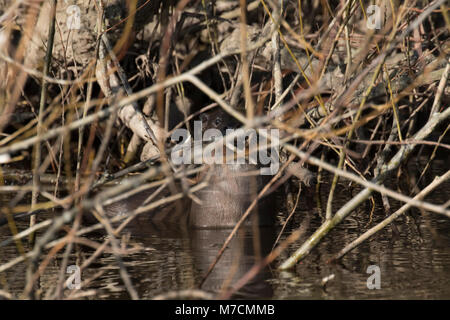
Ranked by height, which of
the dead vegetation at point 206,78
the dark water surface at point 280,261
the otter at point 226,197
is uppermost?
the dead vegetation at point 206,78

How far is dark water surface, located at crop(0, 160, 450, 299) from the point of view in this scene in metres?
4.34

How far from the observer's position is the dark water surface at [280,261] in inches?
171

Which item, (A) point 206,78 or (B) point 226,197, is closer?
(B) point 226,197

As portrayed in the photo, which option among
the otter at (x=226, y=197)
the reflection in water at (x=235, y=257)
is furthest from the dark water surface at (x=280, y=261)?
the otter at (x=226, y=197)

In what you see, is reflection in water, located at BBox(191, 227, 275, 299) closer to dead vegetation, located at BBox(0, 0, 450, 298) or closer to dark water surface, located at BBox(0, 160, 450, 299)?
dark water surface, located at BBox(0, 160, 450, 299)

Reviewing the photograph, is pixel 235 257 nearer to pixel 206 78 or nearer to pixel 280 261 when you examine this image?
pixel 280 261

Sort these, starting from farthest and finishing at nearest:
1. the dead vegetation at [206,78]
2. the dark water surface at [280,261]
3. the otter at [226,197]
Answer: the otter at [226,197], the dead vegetation at [206,78], the dark water surface at [280,261]

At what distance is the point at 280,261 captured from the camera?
5.01 metres

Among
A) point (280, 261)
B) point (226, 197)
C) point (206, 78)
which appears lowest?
point (280, 261)

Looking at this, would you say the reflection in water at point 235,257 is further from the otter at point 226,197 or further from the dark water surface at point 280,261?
the otter at point 226,197

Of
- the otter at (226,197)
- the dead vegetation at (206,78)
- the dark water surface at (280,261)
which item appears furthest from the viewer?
the otter at (226,197)

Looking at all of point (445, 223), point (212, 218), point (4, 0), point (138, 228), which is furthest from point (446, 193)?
point (4, 0)

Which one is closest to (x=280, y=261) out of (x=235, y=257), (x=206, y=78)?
(x=235, y=257)
